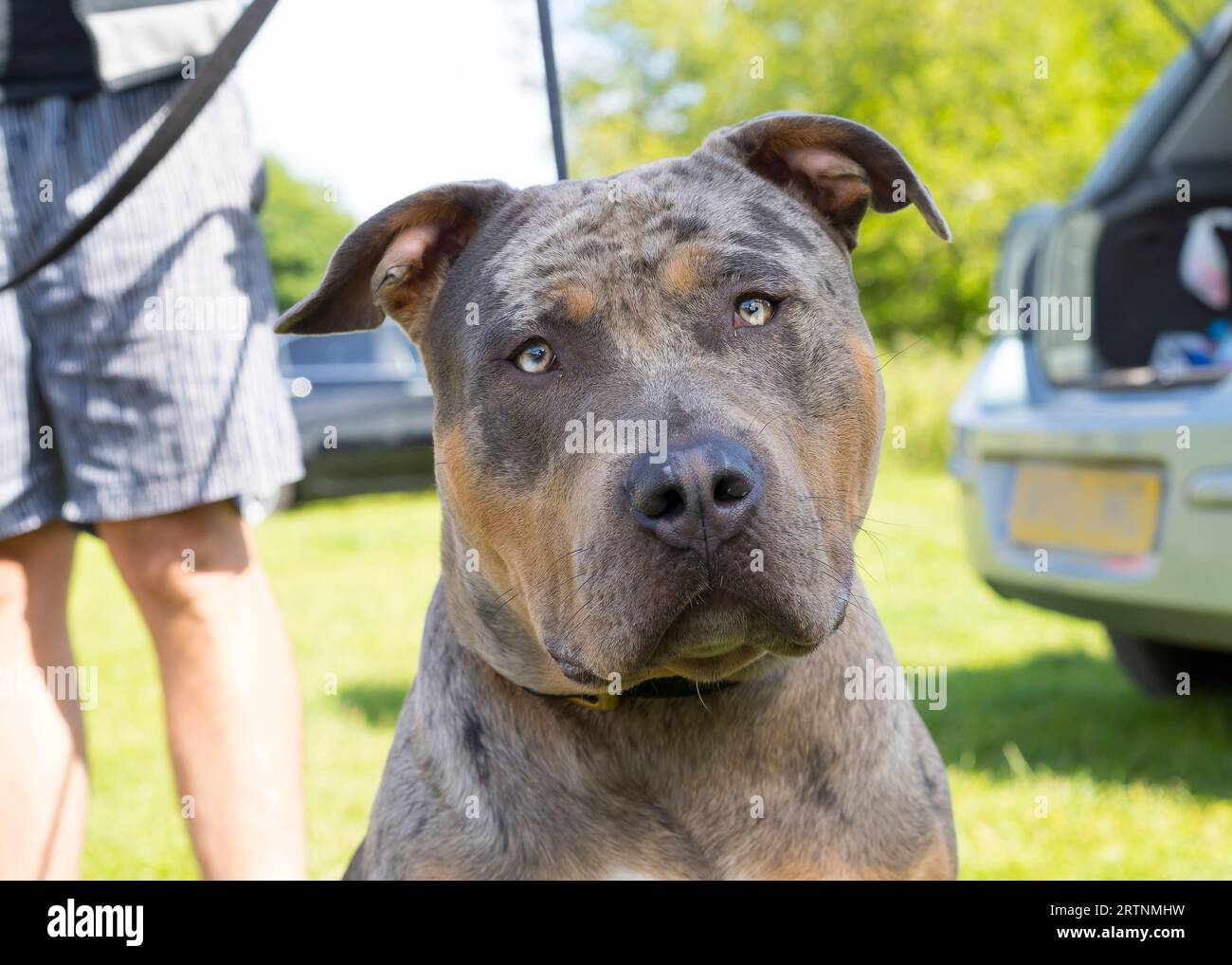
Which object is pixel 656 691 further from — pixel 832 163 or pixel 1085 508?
pixel 1085 508

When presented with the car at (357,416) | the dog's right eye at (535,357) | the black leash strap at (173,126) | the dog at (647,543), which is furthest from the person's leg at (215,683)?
the car at (357,416)

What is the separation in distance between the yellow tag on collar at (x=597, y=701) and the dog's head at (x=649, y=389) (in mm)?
52

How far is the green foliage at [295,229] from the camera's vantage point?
4259 centimetres

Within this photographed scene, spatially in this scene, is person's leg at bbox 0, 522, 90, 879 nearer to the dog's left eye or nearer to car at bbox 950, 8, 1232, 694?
→ the dog's left eye

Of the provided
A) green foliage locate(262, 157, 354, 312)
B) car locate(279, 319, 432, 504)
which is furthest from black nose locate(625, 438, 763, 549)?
green foliage locate(262, 157, 354, 312)

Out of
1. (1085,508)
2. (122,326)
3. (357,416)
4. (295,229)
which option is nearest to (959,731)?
(1085,508)

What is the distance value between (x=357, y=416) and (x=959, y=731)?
1148 centimetres

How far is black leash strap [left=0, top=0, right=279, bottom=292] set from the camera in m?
2.70

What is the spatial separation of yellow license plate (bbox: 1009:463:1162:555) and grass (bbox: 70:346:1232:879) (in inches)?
25.0

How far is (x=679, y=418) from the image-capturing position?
204cm

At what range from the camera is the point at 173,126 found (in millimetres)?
2719

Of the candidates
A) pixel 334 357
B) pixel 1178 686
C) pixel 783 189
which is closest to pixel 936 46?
pixel 334 357
